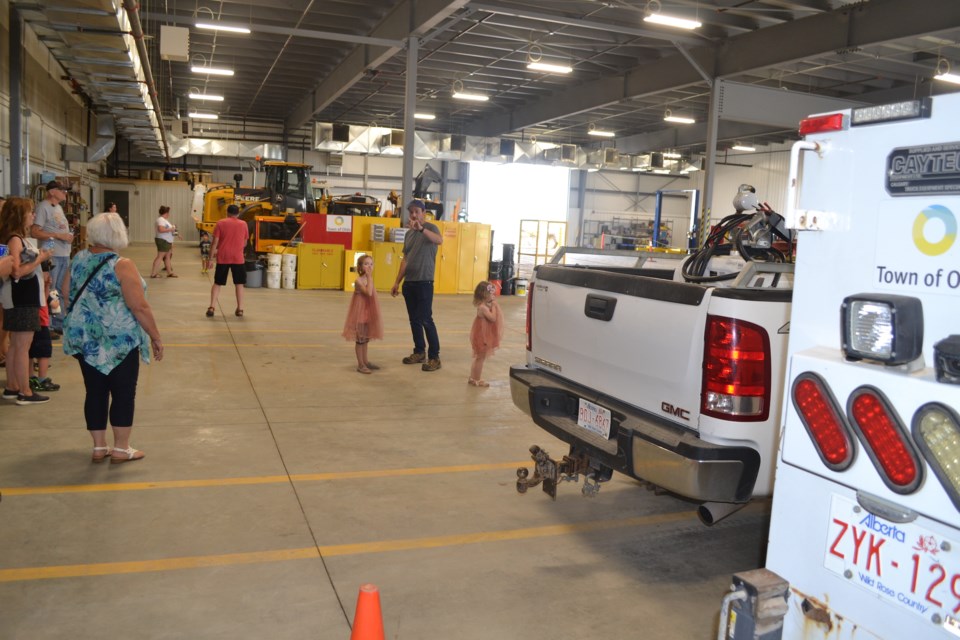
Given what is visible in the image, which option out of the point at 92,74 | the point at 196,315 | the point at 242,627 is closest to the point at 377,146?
the point at 92,74

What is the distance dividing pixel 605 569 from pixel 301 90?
26092 millimetres

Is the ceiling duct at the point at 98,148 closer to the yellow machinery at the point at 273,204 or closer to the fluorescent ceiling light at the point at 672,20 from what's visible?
the yellow machinery at the point at 273,204

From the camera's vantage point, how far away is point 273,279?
16828 millimetres

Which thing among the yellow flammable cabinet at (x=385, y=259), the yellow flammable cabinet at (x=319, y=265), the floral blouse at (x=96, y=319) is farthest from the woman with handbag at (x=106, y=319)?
the yellow flammable cabinet at (x=319, y=265)

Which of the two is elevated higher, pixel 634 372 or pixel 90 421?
pixel 634 372

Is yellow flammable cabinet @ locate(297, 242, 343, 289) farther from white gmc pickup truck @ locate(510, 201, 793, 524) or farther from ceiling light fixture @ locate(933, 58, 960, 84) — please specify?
white gmc pickup truck @ locate(510, 201, 793, 524)

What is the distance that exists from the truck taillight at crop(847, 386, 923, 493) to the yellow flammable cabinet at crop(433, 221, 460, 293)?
15966 mm

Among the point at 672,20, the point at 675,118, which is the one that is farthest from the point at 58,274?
the point at 675,118

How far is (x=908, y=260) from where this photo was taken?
190 cm

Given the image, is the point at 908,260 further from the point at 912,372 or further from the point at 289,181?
the point at 289,181

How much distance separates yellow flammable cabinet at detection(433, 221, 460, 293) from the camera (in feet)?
58.0

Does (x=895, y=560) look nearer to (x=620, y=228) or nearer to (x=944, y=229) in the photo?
(x=944, y=229)

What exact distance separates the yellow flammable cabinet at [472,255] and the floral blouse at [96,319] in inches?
527

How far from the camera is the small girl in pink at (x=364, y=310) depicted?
8.05 m
